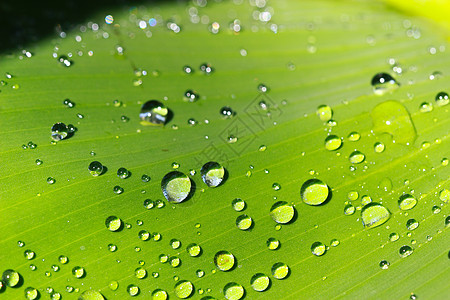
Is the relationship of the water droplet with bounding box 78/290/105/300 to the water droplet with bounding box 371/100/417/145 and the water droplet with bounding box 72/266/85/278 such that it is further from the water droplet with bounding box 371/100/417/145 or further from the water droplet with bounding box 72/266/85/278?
the water droplet with bounding box 371/100/417/145

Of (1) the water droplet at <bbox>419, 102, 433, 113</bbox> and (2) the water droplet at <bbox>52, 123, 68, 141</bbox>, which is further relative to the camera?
(1) the water droplet at <bbox>419, 102, 433, 113</bbox>

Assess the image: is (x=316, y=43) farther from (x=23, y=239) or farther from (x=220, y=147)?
(x=23, y=239)

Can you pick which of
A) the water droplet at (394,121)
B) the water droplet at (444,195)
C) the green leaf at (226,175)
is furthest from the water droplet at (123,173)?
the water droplet at (444,195)

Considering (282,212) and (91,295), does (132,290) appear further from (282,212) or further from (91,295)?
(282,212)

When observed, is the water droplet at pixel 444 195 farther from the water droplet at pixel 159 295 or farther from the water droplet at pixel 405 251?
the water droplet at pixel 159 295

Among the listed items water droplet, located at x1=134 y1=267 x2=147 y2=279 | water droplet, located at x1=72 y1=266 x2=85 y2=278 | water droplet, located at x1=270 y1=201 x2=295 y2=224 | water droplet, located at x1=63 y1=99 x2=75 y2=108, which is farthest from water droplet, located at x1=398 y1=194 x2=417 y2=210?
water droplet, located at x1=63 y1=99 x2=75 y2=108
